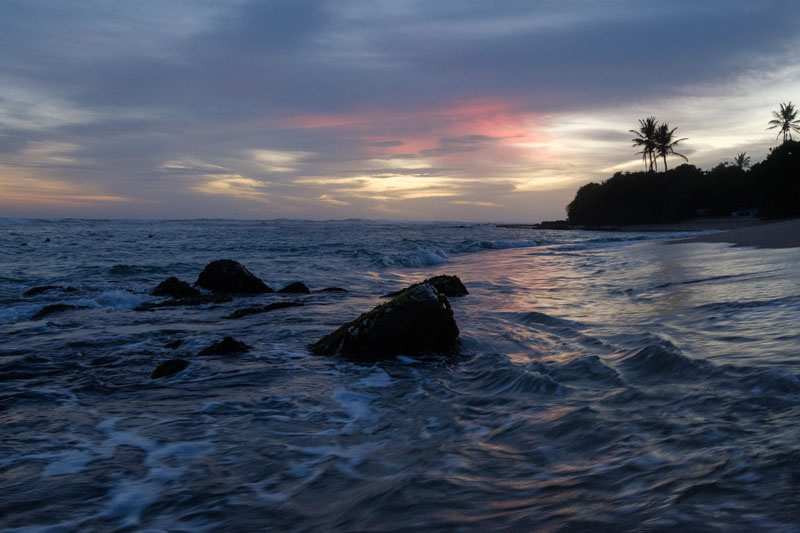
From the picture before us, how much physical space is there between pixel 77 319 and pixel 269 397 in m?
6.26

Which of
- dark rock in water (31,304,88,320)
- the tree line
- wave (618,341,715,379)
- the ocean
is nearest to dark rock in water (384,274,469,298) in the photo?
the ocean

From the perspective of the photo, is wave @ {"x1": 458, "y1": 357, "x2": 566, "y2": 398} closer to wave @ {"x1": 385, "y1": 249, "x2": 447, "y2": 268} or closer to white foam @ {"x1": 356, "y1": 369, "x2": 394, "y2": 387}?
white foam @ {"x1": 356, "y1": 369, "x2": 394, "y2": 387}

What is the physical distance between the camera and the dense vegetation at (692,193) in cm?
4362

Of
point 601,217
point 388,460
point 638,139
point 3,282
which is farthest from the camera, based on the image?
point 601,217

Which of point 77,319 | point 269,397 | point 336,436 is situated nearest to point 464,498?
point 336,436

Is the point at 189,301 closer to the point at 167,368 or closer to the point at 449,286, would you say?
the point at 449,286

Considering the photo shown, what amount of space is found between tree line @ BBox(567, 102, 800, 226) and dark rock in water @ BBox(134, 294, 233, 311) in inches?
1873

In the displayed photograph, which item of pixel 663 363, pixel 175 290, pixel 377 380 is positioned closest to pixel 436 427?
pixel 377 380

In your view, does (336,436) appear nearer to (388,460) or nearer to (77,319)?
(388,460)

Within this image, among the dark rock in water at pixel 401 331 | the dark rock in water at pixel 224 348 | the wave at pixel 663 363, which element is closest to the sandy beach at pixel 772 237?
the wave at pixel 663 363

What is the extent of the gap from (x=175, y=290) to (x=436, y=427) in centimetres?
1020

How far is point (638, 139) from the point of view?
224ft

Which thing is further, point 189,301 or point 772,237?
point 772,237

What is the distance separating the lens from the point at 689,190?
6178 centimetres
